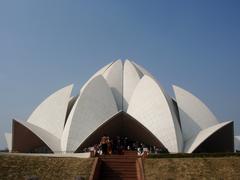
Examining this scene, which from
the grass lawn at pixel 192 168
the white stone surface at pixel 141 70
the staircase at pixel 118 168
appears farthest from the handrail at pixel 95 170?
the white stone surface at pixel 141 70

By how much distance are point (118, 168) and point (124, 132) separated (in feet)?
38.9

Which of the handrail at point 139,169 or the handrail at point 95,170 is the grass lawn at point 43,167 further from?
the handrail at point 139,169

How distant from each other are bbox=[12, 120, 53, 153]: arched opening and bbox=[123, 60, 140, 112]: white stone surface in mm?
6848

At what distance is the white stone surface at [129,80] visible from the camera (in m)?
29.7

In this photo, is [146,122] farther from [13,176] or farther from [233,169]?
[13,176]

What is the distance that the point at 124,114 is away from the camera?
25.5 meters

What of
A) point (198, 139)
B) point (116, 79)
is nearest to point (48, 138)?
point (116, 79)

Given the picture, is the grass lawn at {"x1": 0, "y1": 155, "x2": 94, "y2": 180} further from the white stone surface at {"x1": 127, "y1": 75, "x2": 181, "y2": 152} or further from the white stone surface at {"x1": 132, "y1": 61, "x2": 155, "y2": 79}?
the white stone surface at {"x1": 132, "y1": 61, "x2": 155, "y2": 79}

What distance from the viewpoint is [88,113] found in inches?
1006

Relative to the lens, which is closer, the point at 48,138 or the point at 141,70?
the point at 48,138

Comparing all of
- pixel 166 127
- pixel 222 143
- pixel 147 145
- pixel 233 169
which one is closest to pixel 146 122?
pixel 166 127

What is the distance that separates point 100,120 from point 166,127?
4.33 meters

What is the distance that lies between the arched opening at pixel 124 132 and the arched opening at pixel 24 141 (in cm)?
369

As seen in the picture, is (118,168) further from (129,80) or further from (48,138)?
(129,80)
